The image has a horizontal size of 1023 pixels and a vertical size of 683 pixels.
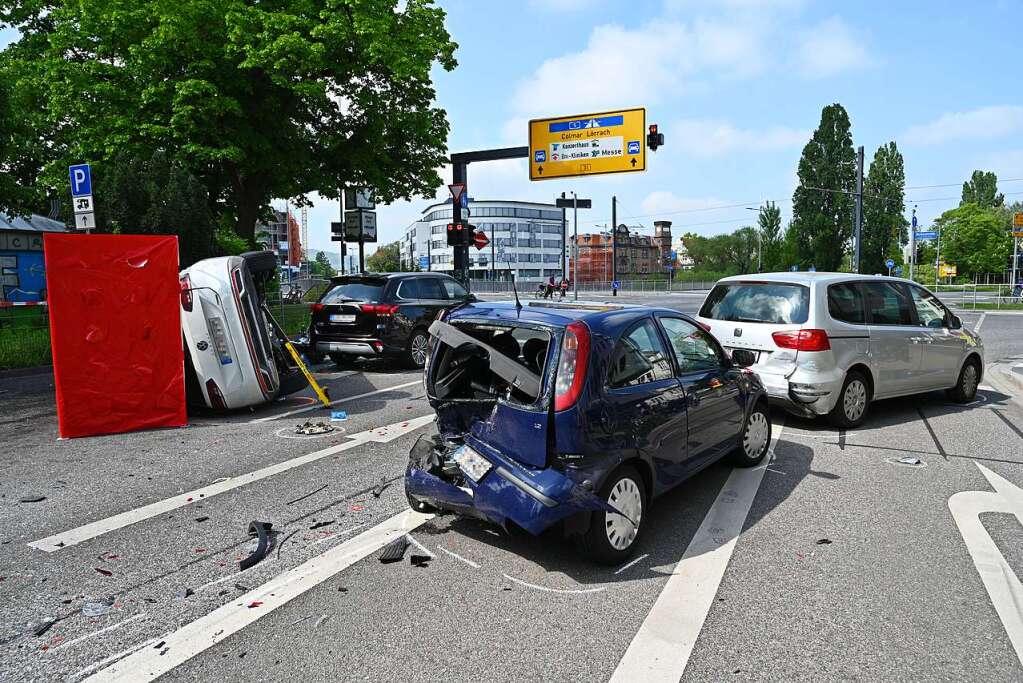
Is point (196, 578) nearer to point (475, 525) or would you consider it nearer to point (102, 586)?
point (102, 586)

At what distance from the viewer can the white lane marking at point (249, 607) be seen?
293cm

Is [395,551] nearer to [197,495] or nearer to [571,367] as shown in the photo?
[571,367]

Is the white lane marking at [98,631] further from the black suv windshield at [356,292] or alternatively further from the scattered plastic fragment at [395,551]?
the black suv windshield at [356,292]

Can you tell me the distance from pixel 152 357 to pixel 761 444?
641 cm

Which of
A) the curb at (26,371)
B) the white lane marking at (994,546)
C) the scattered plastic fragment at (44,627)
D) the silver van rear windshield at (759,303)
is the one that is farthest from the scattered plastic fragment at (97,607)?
the curb at (26,371)

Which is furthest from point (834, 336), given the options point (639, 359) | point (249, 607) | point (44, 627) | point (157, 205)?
point (157, 205)

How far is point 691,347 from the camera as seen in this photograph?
514cm

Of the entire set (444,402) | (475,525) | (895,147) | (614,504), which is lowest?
(475,525)

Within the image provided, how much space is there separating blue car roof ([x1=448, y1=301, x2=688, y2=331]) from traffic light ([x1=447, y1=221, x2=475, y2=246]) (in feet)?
51.1

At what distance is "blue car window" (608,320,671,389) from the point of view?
164 inches

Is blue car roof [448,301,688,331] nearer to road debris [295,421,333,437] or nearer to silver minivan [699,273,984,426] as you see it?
silver minivan [699,273,984,426]

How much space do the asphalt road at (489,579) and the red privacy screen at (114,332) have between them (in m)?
1.05

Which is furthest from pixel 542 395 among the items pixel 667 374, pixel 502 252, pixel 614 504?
pixel 502 252

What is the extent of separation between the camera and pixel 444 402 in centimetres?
441
